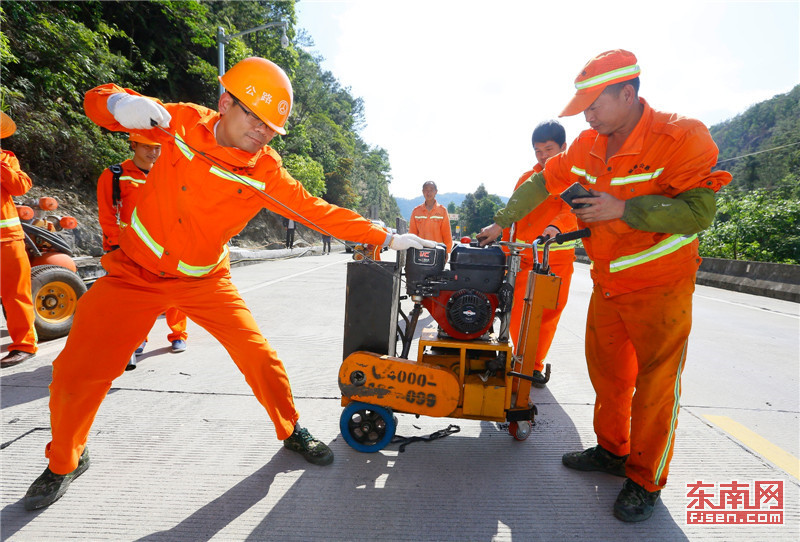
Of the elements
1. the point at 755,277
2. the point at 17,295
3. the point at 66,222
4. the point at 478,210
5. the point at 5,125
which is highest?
the point at 478,210

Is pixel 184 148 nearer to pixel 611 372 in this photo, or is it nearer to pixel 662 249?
pixel 662 249

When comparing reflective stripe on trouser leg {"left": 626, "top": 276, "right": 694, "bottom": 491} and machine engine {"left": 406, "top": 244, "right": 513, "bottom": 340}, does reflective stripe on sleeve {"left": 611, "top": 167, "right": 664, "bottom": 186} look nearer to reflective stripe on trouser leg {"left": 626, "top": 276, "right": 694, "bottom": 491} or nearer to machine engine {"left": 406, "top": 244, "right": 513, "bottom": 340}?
reflective stripe on trouser leg {"left": 626, "top": 276, "right": 694, "bottom": 491}

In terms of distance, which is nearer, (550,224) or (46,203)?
(550,224)

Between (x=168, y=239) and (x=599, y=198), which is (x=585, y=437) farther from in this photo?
(x=168, y=239)

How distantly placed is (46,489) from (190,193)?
148 centimetres

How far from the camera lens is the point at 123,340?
1959 mm

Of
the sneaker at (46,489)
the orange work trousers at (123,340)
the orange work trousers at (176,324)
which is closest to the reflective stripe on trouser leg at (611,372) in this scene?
the orange work trousers at (123,340)

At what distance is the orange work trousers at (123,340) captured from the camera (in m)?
1.87

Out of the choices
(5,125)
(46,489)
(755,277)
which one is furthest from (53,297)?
(755,277)

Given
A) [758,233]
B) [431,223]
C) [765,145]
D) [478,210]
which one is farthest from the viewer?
[478,210]

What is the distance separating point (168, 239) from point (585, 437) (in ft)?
8.93

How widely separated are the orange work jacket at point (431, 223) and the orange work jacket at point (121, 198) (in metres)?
4.27

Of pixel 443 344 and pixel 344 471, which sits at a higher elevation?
pixel 443 344

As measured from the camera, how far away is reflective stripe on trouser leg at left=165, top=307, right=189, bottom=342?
3.93 m
